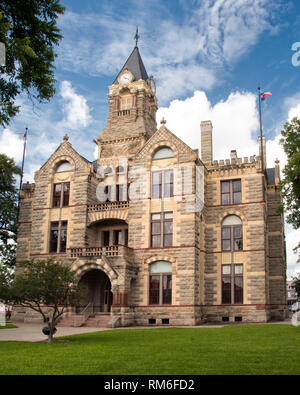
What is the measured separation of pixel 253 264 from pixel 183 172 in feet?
29.4

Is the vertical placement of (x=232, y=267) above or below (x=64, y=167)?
below

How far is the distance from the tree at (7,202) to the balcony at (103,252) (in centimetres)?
1360

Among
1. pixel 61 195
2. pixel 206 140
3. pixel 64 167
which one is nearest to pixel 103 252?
pixel 61 195

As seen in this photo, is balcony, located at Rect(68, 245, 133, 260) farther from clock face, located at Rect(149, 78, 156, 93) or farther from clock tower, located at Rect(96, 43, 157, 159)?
clock face, located at Rect(149, 78, 156, 93)

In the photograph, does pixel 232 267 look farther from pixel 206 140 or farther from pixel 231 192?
pixel 206 140

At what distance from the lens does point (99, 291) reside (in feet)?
121

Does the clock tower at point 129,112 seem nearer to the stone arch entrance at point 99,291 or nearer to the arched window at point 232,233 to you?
the arched window at point 232,233

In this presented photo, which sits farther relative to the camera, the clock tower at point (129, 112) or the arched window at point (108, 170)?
the clock tower at point (129, 112)

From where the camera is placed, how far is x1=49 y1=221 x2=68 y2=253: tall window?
37.8 metres

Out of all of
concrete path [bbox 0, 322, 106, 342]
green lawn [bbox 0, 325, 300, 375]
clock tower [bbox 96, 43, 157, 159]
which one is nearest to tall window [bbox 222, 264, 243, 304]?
concrete path [bbox 0, 322, 106, 342]

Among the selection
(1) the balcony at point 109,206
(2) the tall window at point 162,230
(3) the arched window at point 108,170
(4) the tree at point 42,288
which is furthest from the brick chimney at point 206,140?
(4) the tree at point 42,288

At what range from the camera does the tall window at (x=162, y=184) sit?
3538 cm

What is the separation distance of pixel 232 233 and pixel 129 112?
1626 centimetres

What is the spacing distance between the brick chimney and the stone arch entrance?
13423 millimetres
